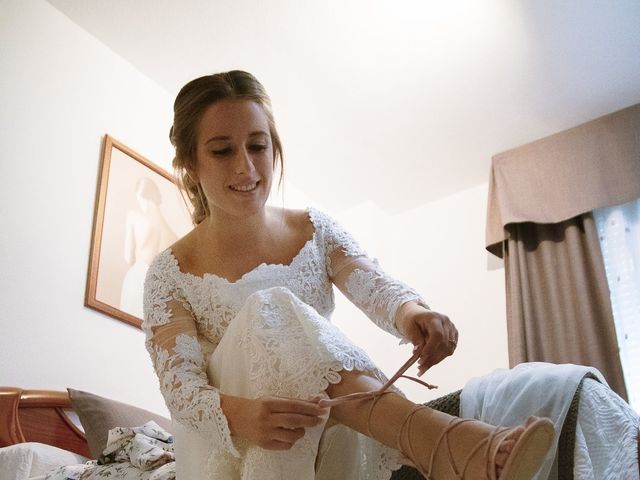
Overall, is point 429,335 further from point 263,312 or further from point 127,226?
point 127,226

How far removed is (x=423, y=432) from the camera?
0.88 meters

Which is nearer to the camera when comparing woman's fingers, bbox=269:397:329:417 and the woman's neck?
woman's fingers, bbox=269:397:329:417

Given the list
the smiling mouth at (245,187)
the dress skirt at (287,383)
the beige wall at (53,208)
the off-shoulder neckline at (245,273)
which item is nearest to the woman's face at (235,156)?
the smiling mouth at (245,187)

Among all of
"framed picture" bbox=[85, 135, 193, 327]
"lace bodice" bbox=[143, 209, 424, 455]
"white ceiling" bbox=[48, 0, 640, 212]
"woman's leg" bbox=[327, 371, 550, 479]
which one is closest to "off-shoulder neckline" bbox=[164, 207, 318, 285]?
"lace bodice" bbox=[143, 209, 424, 455]

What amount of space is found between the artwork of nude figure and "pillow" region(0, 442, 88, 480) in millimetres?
870

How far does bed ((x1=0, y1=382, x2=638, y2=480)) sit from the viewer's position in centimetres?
173

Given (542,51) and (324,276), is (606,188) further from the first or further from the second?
(324,276)

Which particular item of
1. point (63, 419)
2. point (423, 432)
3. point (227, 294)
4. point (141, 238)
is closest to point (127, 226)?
point (141, 238)

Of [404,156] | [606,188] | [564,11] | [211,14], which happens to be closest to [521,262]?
[606,188]

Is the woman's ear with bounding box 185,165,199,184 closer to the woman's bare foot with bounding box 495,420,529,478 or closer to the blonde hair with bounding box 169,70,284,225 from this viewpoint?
the blonde hair with bounding box 169,70,284,225

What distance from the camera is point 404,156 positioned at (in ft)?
11.8

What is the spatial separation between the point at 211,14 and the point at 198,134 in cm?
142

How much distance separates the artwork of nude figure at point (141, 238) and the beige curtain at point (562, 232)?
170 cm

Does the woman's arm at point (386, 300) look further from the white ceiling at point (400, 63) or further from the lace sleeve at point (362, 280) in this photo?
the white ceiling at point (400, 63)
